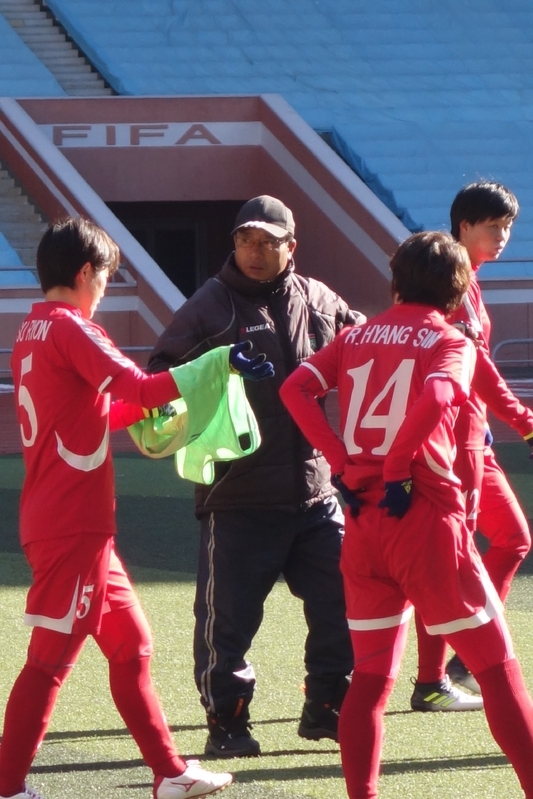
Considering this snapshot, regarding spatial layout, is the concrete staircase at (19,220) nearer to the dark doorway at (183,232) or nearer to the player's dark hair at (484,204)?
the dark doorway at (183,232)

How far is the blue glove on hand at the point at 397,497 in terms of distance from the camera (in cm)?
338

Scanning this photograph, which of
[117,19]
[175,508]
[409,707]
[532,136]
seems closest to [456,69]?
[532,136]

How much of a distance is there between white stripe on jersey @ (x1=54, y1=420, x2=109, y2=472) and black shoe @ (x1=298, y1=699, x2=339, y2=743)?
1320mm

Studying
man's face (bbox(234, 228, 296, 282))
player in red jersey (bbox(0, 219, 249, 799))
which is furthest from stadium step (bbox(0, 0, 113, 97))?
player in red jersey (bbox(0, 219, 249, 799))

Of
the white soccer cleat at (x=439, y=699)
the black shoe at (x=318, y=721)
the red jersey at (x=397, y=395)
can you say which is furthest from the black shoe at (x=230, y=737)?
the red jersey at (x=397, y=395)

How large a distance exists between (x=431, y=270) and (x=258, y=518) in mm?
1283

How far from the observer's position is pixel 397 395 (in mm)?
3488

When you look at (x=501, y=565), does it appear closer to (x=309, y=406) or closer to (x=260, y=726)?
(x=260, y=726)

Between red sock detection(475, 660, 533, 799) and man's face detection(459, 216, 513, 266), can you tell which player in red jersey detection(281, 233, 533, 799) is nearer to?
red sock detection(475, 660, 533, 799)

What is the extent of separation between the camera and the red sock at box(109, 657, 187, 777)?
3.73m

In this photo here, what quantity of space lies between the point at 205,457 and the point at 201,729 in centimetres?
110

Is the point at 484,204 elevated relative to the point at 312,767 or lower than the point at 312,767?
elevated

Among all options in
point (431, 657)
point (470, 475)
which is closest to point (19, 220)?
point (431, 657)

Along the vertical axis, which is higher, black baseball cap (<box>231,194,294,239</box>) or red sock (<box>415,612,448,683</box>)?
black baseball cap (<box>231,194,294,239</box>)
